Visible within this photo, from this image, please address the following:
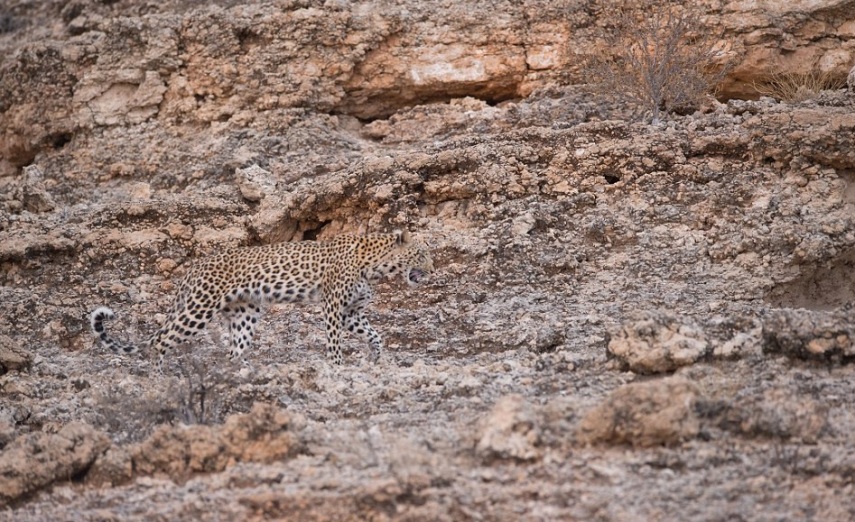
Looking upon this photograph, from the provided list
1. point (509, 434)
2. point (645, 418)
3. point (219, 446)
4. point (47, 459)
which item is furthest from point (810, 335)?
point (47, 459)

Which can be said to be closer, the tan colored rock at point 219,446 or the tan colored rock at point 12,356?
the tan colored rock at point 219,446

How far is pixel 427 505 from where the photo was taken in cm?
786

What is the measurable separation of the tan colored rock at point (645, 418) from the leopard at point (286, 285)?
15.7 ft

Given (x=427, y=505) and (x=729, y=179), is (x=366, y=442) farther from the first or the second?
(x=729, y=179)

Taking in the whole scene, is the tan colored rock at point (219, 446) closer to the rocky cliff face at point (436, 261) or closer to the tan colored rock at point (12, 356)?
the rocky cliff face at point (436, 261)

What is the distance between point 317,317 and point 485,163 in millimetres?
2744

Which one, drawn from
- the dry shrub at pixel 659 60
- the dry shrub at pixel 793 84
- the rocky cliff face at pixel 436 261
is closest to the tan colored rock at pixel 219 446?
the rocky cliff face at pixel 436 261

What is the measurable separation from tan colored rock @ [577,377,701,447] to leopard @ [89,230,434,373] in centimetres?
480

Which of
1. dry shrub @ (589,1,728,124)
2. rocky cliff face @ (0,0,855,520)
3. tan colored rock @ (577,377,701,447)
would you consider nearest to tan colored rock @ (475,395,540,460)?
rocky cliff face @ (0,0,855,520)

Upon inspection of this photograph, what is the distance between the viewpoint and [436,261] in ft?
48.7

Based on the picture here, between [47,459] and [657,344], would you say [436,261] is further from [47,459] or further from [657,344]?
[47,459]

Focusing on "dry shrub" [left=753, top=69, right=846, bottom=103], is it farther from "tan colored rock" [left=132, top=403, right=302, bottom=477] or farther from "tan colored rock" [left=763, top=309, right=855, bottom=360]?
"tan colored rock" [left=132, top=403, right=302, bottom=477]

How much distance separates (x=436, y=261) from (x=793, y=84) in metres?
5.80

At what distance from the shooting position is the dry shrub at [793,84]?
16.8 metres
